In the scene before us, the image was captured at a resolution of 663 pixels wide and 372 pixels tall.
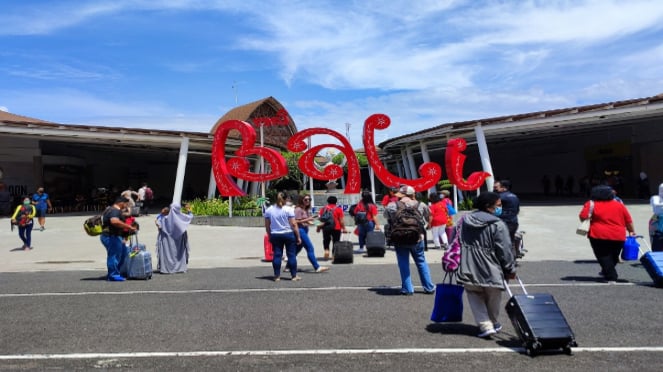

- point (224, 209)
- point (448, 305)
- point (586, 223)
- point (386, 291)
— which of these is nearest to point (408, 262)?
point (386, 291)

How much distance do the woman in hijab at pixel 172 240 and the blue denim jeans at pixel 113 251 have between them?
829mm

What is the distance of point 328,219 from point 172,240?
10.2 ft

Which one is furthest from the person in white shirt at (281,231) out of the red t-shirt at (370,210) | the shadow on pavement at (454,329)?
the red t-shirt at (370,210)

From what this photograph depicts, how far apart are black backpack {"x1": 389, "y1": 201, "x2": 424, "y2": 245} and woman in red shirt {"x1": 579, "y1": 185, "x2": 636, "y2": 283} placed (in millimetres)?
2841

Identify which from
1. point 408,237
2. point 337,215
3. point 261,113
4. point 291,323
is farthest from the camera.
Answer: point 261,113

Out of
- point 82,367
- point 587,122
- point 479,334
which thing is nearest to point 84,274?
point 82,367

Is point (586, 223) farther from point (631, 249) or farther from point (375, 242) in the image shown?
point (375, 242)

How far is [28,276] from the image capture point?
9859 mm

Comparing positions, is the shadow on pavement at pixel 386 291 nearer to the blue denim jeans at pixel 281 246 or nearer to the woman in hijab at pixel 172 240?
the blue denim jeans at pixel 281 246

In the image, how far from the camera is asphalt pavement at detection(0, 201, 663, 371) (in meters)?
4.52

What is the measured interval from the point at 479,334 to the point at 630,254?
5.74 metres

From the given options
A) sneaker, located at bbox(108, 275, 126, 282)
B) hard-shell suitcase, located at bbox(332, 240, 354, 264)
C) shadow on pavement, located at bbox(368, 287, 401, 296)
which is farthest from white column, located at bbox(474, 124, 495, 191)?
sneaker, located at bbox(108, 275, 126, 282)

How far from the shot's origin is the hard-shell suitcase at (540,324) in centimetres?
453

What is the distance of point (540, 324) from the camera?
4.63 meters
